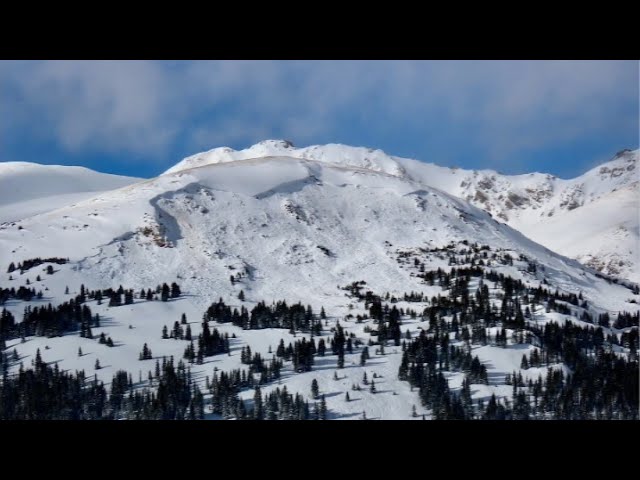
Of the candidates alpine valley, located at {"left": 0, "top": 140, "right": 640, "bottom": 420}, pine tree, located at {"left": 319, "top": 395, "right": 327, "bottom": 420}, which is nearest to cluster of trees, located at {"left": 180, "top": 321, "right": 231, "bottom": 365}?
alpine valley, located at {"left": 0, "top": 140, "right": 640, "bottom": 420}

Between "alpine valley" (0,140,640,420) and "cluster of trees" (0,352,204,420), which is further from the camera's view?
"alpine valley" (0,140,640,420)

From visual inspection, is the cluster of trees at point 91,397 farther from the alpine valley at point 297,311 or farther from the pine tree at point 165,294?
the pine tree at point 165,294

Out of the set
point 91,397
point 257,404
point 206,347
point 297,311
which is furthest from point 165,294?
point 257,404

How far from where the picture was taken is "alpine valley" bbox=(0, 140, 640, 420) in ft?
222

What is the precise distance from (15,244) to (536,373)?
99.2 meters

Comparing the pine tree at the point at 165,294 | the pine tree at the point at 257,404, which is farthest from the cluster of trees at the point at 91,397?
the pine tree at the point at 165,294

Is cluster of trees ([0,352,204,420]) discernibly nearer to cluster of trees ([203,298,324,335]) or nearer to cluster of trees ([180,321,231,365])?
cluster of trees ([180,321,231,365])

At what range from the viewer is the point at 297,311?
94.6m

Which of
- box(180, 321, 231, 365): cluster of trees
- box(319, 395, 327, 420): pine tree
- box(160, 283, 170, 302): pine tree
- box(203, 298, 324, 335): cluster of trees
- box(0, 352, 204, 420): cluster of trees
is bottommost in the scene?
box(319, 395, 327, 420): pine tree

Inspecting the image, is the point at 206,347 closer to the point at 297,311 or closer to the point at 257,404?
the point at 297,311

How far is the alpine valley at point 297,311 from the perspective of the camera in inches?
2662

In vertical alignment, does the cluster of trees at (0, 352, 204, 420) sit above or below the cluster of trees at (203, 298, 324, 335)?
below
